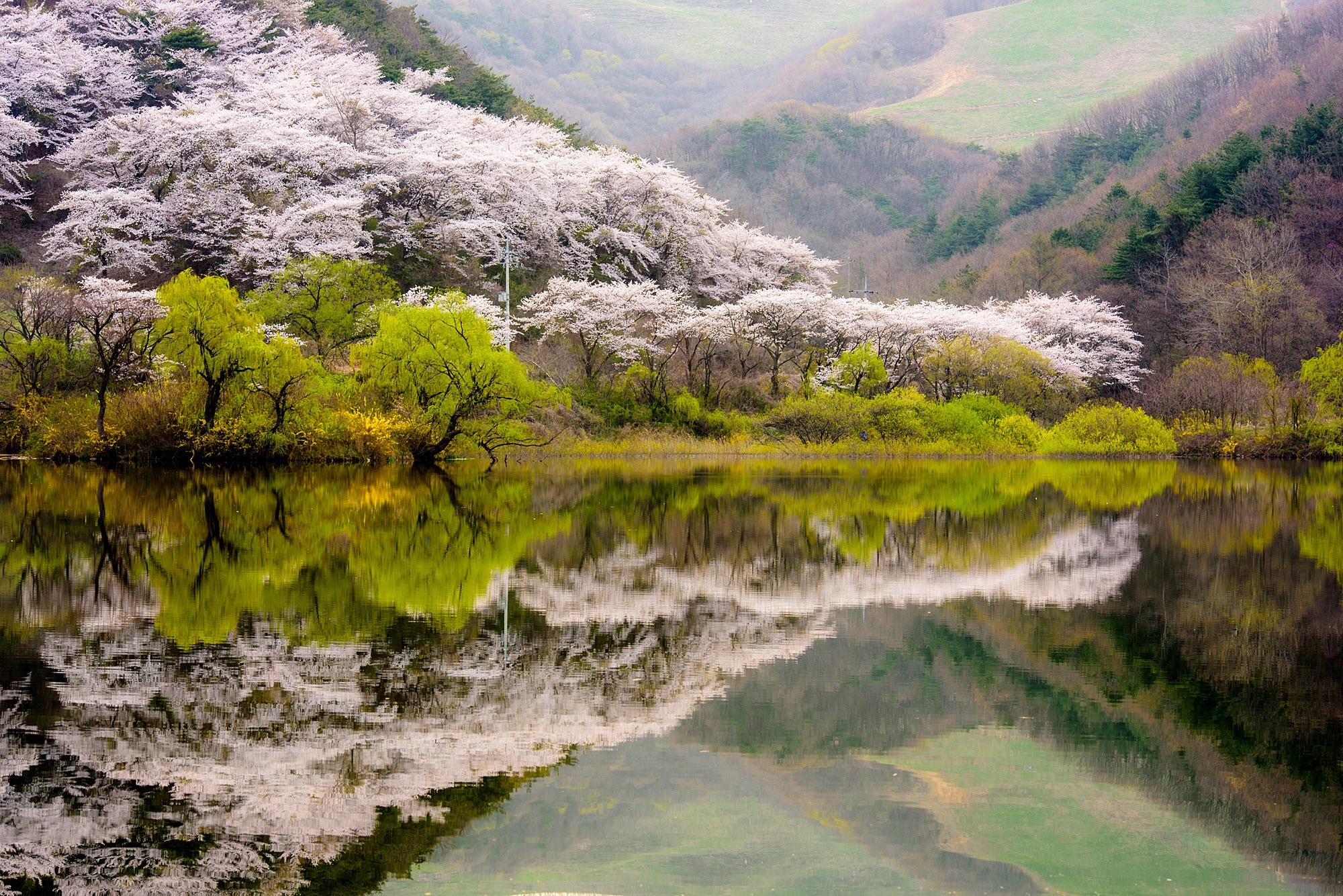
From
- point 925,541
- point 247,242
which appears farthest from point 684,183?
point 925,541

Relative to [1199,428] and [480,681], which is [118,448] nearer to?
[480,681]

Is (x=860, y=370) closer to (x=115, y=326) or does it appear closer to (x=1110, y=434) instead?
(x=1110, y=434)

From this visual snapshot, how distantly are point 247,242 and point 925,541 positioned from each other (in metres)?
27.8

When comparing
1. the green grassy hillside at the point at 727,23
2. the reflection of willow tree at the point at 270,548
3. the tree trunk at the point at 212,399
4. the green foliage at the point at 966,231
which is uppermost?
the green grassy hillside at the point at 727,23

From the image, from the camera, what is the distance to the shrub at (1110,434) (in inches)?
1526

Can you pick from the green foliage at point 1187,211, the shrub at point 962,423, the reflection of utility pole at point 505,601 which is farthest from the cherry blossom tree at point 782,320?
the reflection of utility pole at point 505,601

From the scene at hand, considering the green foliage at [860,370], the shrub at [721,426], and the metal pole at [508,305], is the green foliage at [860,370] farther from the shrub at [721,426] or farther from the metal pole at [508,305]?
the metal pole at [508,305]

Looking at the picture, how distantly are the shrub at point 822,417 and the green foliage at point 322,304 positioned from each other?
44.0ft

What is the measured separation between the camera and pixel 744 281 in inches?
1788

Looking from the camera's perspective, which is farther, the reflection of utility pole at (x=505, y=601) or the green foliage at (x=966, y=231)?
the green foliage at (x=966, y=231)

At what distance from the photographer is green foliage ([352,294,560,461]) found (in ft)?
88.8

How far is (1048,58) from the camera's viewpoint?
13175 centimetres

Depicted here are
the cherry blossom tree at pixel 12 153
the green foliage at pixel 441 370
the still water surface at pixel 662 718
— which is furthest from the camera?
the cherry blossom tree at pixel 12 153

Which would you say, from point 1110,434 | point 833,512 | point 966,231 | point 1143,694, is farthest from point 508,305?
point 966,231
